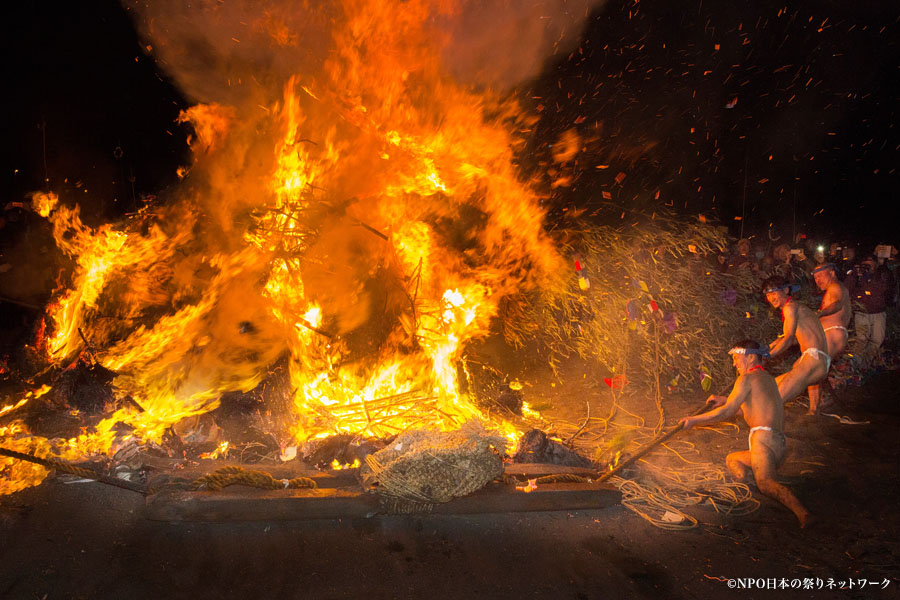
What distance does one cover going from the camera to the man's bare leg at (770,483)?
4026 millimetres

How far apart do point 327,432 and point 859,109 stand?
69.4ft

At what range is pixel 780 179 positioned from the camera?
17312 mm

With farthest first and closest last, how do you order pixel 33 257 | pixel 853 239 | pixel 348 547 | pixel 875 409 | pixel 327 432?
pixel 853 239
pixel 33 257
pixel 875 409
pixel 327 432
pixel 348 547

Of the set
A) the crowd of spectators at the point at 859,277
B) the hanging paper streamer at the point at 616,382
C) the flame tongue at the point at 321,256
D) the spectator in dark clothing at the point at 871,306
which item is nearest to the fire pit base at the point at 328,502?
the flame tongue at the point at 321,256

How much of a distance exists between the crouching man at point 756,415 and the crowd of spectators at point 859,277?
13.2 feet

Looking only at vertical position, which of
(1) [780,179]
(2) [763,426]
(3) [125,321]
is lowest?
(2) [763,426]

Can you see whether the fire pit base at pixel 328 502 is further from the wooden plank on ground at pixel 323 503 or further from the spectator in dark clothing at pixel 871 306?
the spectator in dark clothing at pixel 871 306

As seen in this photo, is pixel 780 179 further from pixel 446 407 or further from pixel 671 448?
pixel 446 407

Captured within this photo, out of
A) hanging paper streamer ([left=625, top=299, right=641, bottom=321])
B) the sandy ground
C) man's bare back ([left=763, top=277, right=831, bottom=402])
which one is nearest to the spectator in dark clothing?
man's bare back ([left=763, top=277, right=831, bottom=402])

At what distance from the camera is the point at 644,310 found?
8.13 metres

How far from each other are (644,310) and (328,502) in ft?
19.8

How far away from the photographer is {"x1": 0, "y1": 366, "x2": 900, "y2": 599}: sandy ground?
327 cm

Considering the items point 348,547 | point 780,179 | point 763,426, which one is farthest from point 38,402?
point 780,179

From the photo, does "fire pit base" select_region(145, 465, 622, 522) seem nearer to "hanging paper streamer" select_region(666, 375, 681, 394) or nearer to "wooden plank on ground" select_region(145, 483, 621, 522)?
"wooden plank on ground" select_region(145, 483, 621, 522)
